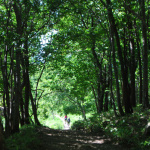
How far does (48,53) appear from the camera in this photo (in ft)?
39.1

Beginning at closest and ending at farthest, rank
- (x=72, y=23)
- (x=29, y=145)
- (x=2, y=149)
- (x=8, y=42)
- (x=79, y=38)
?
(x=2, y=149)
(x=29, y=145)
(x=8, y=42)
(x=79, y=38)
(x=72, y=23)

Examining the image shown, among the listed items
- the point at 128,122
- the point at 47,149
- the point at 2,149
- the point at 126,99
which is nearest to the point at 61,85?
the point at 126,99

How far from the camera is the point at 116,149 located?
6730 millimetres

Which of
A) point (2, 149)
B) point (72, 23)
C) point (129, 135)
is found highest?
point (72, 23)

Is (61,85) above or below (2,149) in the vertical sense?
above

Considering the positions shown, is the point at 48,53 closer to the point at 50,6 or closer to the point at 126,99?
the point at 50,6

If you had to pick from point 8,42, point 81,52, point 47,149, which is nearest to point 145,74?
point 47,149

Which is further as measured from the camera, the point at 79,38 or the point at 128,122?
the point at 79,38

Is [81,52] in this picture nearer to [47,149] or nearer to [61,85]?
[61,85]

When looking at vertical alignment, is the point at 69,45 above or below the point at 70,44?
below

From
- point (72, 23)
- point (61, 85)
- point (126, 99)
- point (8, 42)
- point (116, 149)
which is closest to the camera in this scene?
point (116, 149)

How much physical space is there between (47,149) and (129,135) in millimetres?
Result: 3321

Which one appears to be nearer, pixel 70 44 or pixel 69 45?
pixel 69 45

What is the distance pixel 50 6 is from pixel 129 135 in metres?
7.15
